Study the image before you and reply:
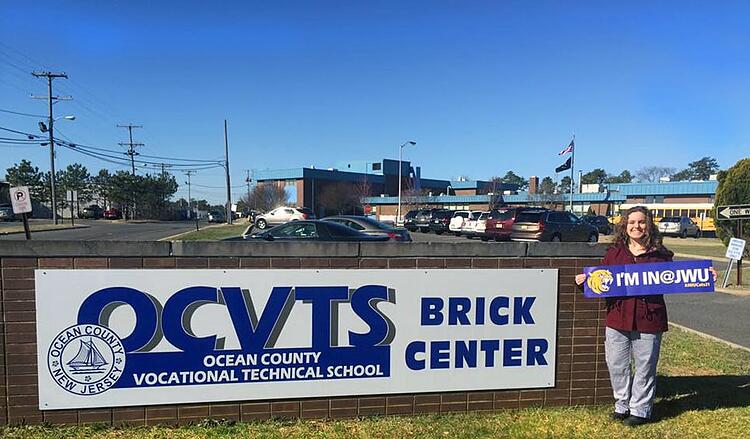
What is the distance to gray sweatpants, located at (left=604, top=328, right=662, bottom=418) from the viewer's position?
3.67 metres

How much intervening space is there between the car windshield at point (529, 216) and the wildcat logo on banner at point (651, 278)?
1839 cm

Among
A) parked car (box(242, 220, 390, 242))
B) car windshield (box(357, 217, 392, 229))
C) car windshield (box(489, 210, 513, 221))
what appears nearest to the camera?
parked car (box(242, 220, 390, 242))

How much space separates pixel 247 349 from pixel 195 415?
582 millimetres

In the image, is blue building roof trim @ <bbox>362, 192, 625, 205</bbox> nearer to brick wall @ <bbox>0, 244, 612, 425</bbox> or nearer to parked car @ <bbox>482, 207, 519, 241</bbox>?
parked car @ <bbox>482, 207, 519, 241</bbox>

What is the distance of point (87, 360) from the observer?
11.5 feet

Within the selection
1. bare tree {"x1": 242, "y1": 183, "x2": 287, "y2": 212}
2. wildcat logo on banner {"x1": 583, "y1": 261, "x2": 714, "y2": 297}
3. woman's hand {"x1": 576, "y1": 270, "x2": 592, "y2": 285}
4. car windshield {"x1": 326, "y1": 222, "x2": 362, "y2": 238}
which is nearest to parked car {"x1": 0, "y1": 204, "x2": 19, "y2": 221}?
bare tree {"x1": 242, "y1": 183, "x2": 287, "y2": 212}

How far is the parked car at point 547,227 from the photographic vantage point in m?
21.5

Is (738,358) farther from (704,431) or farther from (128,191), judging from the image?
(128,191)

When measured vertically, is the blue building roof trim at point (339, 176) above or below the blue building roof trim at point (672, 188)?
above

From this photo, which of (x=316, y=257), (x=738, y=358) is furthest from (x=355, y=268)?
(x=738, y=358)

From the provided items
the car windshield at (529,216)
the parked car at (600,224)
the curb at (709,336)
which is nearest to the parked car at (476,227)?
the car windshield at (529,216)

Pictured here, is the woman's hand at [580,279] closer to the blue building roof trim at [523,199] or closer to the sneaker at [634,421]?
the sneaker at [634,421]

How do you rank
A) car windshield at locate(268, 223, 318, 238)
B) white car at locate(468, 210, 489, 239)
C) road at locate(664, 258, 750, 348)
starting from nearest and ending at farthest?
road at locate(664, 258, 750, 348)
car windshield at locate(268, 223, 318, 238)
white car at locate(468, 210, 489, 239)

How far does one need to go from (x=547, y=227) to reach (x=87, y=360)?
Answer: 20245mm
